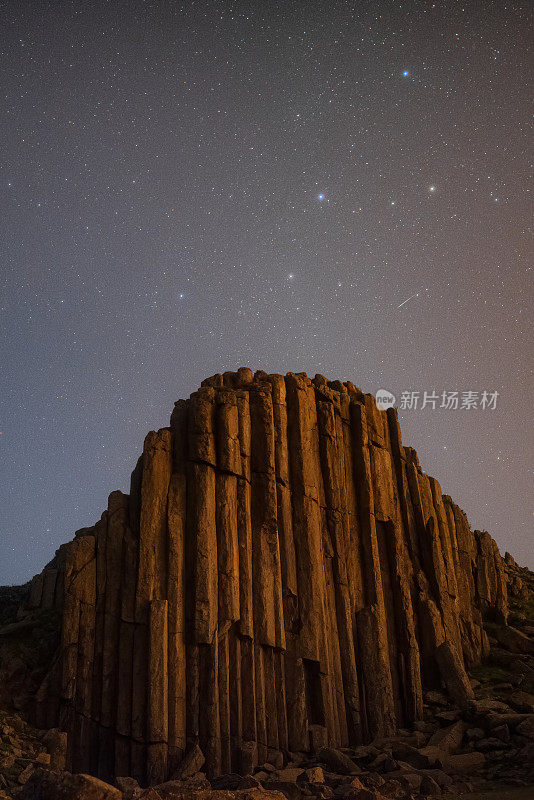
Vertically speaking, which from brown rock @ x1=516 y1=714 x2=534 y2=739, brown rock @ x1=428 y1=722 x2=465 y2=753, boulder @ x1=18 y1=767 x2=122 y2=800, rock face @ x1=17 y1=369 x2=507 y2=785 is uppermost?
rock face @ x1=17 y1=369 x2=507 y2=785

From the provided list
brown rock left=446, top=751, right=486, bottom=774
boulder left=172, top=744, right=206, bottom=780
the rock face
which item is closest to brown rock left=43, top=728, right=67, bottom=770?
the rock face

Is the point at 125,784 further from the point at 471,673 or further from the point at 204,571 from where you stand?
the point at 471,673

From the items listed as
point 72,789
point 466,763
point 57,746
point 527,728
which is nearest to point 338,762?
point 466,763

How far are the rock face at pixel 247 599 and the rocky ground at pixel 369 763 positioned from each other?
2.99 ft

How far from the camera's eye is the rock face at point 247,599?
700 inches

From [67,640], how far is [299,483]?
7941 mm

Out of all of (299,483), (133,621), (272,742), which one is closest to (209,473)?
(299,483)

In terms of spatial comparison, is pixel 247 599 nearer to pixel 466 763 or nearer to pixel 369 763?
pixel 369 763

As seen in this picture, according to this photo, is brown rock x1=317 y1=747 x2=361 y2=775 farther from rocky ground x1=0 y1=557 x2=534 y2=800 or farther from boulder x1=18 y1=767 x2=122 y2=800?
boulder x1=18 y1=767 x2=122 y2=800

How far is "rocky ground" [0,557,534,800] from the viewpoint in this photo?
425 inches

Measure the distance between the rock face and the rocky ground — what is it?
2.99 ft

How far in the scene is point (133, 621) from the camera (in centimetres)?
1856

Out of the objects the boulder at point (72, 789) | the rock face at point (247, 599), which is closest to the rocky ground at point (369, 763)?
the boulder at point (72, 789)

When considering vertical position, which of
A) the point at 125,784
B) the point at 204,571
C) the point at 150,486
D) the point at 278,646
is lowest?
the point at 125,784
